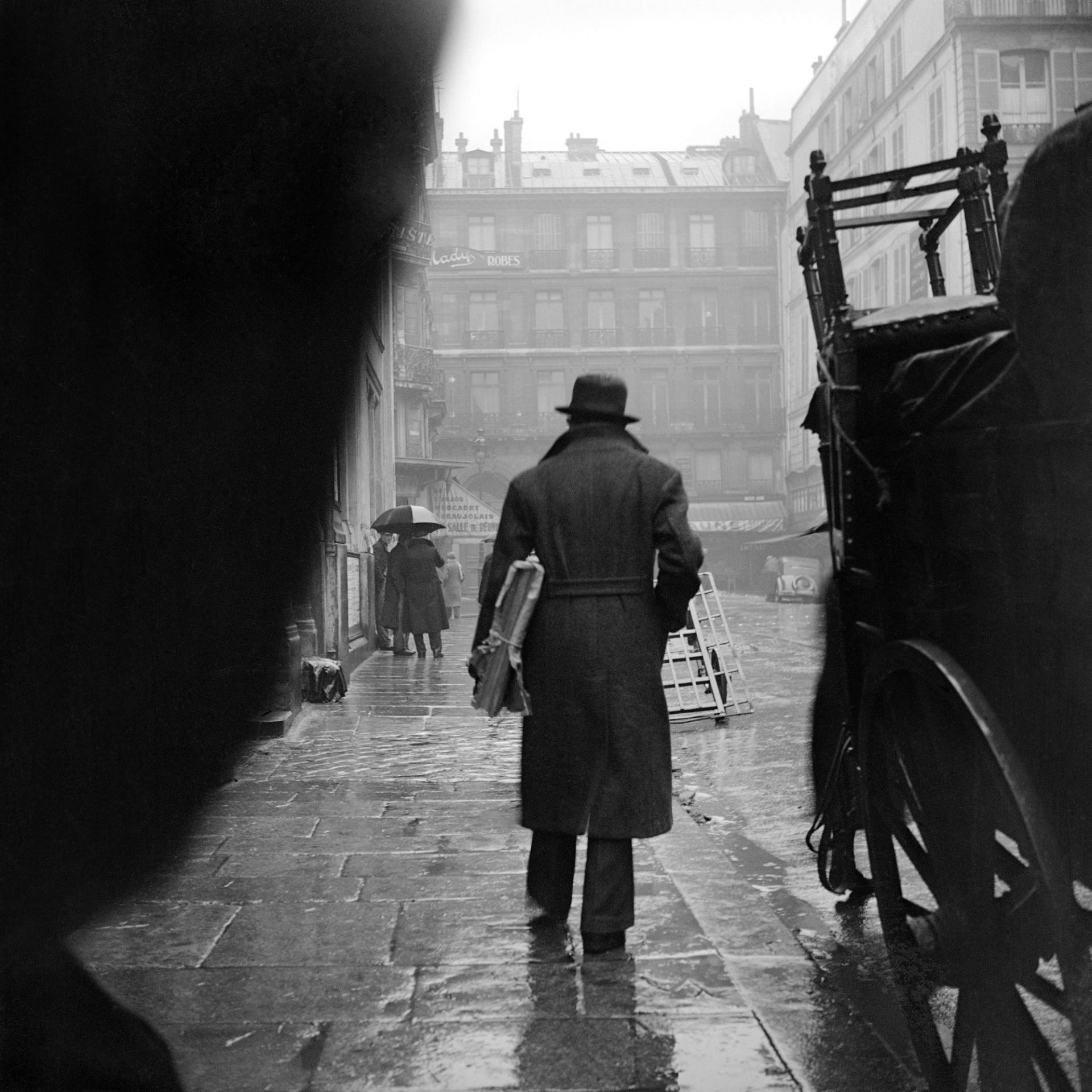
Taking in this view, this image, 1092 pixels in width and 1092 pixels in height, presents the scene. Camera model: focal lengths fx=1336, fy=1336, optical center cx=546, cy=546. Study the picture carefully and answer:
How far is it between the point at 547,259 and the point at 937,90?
25.4 m

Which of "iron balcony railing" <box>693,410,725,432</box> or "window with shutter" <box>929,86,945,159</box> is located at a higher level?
"window with shutter" <box>929,86,945,159</box>

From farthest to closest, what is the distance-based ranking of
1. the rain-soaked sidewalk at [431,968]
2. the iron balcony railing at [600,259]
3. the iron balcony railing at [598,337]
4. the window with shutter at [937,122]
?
the iron balcony railing at [600,259] < the iron balcony railing at [598,337] < the window with shutter at [937,122] < the rain-soaked sidewalk at [431,968]

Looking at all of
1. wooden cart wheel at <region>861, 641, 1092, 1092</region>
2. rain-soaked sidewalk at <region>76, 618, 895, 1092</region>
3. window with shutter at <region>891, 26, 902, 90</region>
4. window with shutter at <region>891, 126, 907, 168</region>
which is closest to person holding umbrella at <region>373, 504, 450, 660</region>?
rain-soaked sidewalk at <region>76, 618, 895, 1092</region>

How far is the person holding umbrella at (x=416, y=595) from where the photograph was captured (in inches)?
634

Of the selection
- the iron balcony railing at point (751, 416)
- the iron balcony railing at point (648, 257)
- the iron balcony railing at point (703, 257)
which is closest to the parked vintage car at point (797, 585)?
the iron balcony railing at point (751, 416)

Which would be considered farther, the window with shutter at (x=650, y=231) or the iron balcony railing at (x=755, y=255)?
the window with shutter at (x=650, y=231)

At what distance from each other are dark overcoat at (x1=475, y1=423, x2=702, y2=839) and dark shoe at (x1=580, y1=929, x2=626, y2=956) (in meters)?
0.27

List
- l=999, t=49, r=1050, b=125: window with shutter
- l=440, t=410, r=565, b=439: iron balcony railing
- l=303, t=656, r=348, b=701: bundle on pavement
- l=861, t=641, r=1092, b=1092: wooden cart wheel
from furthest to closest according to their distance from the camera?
l=440, t=410, r=565, b=439: iron balcony railing, l=999, t=49, r=1050, b=125: window with shutter, l=303, t=656, r=348, b=701: bundle on pavement, l=861, t=641, r=1092, b=1092: wooden cart wheel

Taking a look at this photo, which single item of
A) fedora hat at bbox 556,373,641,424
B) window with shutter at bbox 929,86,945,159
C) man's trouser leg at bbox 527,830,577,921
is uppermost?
window with shutter at bbox 929,86,945,159

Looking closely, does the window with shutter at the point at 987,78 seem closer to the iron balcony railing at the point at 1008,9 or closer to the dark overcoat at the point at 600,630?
the iron balcony railing at the point at 1008,9

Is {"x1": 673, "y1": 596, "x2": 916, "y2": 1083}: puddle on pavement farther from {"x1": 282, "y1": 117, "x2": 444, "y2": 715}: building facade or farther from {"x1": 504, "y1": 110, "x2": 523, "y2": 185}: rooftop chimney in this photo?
{"x1": 504, "y1": 110, "x2": 523, "y2": 185}: rooftop chimney

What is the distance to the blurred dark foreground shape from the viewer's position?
43.3 inches

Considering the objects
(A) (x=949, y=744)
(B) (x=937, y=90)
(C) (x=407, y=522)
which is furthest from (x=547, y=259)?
(A) (x=949, y=744)

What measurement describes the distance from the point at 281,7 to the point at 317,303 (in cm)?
26
